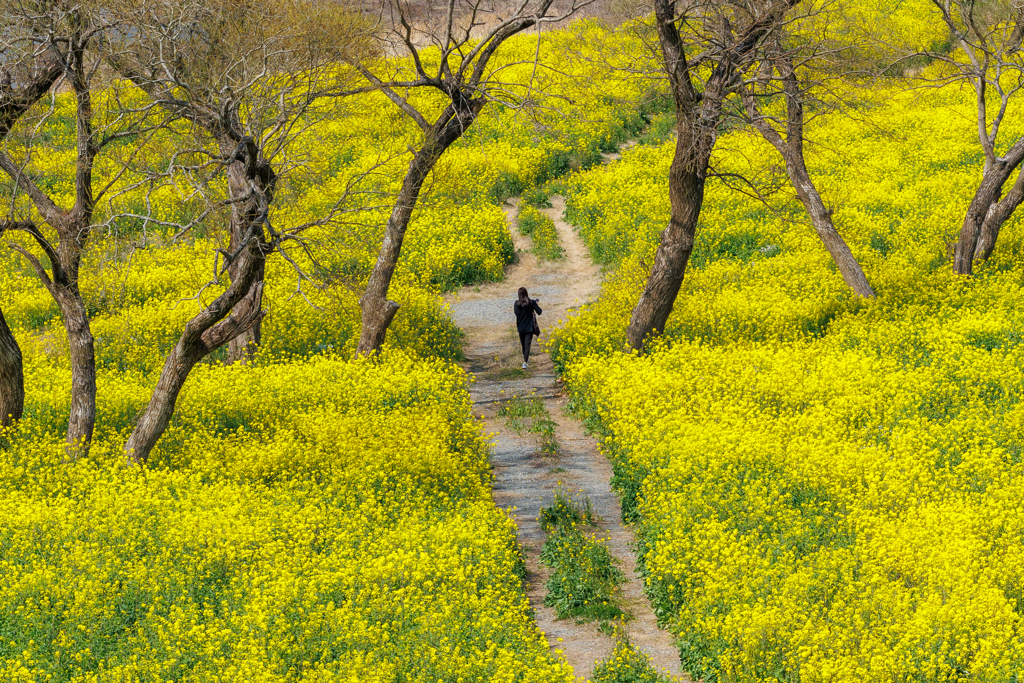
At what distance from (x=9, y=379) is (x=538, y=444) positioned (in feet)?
26.3

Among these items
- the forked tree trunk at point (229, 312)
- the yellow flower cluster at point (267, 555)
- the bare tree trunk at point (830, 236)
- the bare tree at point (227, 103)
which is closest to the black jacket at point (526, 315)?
the yellow flower cluster at point (267, 555)

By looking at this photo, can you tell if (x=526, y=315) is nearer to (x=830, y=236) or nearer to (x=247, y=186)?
(x=830, y=236)

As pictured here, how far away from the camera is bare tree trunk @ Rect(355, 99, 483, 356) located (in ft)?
61.7

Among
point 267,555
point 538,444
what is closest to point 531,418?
point 538,444

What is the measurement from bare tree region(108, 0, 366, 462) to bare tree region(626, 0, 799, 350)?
571cm

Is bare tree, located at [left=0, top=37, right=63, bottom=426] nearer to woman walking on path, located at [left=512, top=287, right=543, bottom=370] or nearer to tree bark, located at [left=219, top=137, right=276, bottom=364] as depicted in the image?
tree bark, located at [left=219, top=137, right=276, bottom=364]

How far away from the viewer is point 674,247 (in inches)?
751

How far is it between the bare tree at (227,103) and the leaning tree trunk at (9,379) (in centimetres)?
205

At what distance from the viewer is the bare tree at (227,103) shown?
13.0m

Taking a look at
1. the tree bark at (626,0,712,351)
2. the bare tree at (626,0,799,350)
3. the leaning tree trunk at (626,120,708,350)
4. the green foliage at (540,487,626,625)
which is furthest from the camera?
the leaning tree trunk at (626,120,708,350)

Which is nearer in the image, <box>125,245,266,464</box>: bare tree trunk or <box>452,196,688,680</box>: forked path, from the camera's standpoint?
<box>452,196,688,680</box>: forked path

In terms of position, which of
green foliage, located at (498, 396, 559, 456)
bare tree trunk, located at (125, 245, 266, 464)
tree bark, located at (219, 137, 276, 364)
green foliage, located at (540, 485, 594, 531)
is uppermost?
tree bark, located at (219, 137, 276, 364)

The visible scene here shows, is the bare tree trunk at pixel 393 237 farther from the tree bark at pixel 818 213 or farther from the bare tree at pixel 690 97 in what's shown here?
the tree bark at pixel 818 213

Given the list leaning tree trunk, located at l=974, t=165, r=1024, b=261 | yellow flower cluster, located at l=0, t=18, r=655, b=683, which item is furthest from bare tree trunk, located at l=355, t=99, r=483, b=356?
leaning tree trunk, located at l=974, t=165, r=1024, b=261
